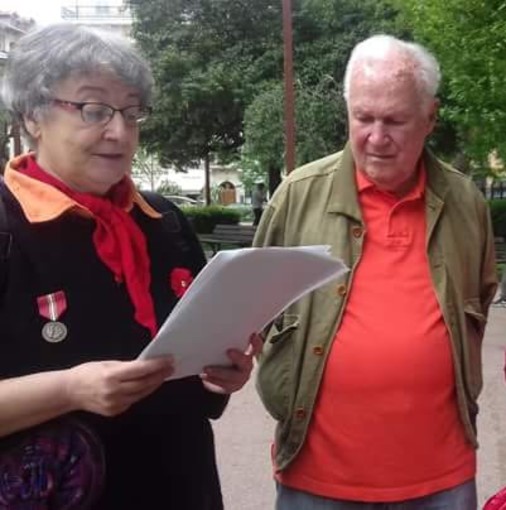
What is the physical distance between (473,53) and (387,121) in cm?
1001

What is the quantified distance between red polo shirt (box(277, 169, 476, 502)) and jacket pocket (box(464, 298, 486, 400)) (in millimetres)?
87

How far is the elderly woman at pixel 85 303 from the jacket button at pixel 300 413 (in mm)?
438

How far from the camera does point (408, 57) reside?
2342 millimetres

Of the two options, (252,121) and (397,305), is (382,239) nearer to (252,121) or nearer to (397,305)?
(397,305)

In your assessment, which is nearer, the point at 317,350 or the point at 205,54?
the point at 317,350

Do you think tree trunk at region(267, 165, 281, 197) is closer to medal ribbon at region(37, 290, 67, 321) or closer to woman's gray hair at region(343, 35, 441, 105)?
woman's gray hair at region(343, 35, 441, 105)

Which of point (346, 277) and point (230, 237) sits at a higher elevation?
point (346, 277)

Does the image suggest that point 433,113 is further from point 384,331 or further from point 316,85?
point 316,85

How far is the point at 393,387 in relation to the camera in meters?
2.29

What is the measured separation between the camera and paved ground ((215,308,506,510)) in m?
4.65

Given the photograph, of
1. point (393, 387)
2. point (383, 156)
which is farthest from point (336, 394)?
point (383, 156)

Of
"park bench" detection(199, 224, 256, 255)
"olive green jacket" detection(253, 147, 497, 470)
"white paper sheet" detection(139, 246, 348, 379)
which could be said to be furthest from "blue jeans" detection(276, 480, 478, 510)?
"park bench" detection(199, 224, 256, 255)

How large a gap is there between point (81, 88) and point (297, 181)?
2.92 feet

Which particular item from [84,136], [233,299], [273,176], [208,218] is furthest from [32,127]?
[208,218]
